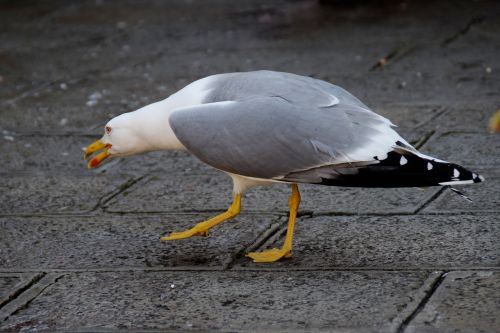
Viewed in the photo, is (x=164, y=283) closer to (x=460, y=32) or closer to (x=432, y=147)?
(x=432, y=147)

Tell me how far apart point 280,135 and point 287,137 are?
0.03m

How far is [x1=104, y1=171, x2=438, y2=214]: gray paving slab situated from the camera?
4902 millimetres

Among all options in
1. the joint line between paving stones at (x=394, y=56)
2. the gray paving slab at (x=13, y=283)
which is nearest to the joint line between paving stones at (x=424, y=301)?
the gray paving slab at (x=13, y=283)

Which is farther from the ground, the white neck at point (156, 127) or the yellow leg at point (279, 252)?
the white neck at point (156, 127)

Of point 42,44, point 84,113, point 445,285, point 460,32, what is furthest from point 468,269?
point 42,44

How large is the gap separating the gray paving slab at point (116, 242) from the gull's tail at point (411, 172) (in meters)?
0.77

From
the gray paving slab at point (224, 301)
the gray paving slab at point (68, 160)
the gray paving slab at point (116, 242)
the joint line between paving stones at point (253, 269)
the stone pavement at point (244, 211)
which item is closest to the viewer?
the gray paving slab at point (224, 301)

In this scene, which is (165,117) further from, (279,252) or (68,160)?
(68,160)

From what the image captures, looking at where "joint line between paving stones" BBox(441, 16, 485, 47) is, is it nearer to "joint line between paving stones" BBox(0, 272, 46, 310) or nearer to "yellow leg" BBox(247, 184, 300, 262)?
"yellow leg" BBox(247, 184, 300, 262)

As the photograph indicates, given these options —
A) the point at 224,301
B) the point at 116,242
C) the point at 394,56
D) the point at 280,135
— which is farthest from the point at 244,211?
the point at 394,56

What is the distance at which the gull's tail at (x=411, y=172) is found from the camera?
3.84 m

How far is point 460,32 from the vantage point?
8914mm

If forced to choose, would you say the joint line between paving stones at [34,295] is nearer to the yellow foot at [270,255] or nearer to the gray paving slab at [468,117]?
the yellow foot at [270,255]

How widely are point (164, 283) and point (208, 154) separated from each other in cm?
54
